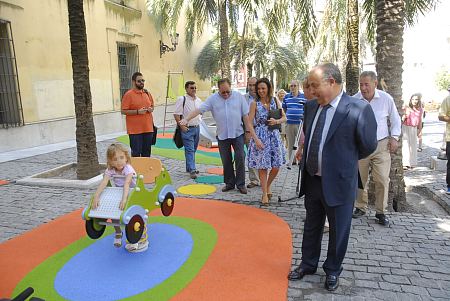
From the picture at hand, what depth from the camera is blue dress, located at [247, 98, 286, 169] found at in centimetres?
545

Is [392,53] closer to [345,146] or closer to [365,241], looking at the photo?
[365,241]

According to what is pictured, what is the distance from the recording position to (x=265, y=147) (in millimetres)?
5480

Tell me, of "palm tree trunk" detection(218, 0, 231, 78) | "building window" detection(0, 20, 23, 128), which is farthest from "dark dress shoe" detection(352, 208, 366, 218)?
"building window" detection(0, 20, 23, 128)

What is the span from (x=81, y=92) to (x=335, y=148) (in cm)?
518

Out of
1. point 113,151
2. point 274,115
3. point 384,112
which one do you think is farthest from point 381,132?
point 113,151

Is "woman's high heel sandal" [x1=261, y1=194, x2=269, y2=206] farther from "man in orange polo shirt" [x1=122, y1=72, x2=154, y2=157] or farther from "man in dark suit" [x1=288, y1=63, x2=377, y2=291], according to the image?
"man in orange polo shirt" [x1=122, y1=72, x2=154, y2=157]

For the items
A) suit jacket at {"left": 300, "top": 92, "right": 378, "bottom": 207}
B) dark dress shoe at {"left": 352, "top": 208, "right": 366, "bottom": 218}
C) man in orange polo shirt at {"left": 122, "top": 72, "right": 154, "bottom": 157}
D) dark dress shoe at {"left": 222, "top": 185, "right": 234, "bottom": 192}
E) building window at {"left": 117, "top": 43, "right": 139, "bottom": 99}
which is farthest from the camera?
building window at {"left": 117, "top": 43, "right": 139, "bottom": 99}

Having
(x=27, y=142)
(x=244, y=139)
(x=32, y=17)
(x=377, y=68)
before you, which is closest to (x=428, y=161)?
(x=377, y=68)

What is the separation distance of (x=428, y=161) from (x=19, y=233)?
29.5ft

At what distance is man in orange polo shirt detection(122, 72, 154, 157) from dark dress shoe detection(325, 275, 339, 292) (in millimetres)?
4582

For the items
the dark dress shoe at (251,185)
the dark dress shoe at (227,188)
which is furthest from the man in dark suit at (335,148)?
the dark dress shoe at (251,185)

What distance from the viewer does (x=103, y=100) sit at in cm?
1453

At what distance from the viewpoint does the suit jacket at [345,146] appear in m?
2.91

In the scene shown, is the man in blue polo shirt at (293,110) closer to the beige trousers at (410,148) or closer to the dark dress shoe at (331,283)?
the beige trousers at (410,148)
